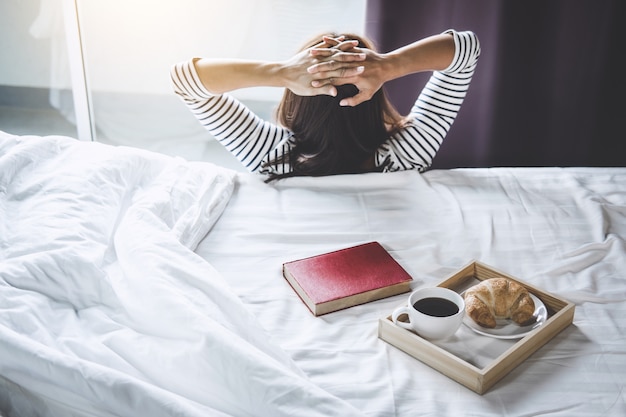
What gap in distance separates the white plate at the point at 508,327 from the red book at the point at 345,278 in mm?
150

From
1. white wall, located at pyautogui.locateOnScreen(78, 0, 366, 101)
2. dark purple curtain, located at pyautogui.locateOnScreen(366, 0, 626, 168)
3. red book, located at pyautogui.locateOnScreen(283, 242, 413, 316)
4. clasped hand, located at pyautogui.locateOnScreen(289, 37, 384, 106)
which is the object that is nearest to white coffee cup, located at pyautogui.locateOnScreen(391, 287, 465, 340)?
red book, located at pyautogui.locateOnScreen(283, 242, 413, 316)

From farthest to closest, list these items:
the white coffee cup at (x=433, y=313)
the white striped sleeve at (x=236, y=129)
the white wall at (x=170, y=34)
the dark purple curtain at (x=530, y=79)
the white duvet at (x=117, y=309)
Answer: the white wall at (x=170, y=34) < the dark purple curtain at (x=530, y=79) < the white striped sleeve at (x=236, y=129) < the white coffee cup at (x=433, y=313) < the white duvet at (x=117, y=309)

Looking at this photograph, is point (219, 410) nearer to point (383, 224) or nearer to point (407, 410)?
point (407, 410)

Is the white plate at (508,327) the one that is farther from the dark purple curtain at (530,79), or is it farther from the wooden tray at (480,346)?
the dark purple curtain at (530,79)

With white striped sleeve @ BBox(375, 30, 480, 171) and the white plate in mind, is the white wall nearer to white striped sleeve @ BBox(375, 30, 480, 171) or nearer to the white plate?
white striped sleeve @ BBox(375, 30, 480, 171)

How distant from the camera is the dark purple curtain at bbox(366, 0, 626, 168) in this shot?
81.1 inches

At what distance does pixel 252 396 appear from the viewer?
2.70 ft

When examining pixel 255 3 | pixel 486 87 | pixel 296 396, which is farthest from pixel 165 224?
pixel 255 3

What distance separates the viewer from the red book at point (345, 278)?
1.09 meters

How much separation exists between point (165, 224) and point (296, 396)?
1.60 feet

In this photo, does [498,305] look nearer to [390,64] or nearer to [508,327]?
[508,327]

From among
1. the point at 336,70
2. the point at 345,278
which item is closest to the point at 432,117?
the point at 336,70

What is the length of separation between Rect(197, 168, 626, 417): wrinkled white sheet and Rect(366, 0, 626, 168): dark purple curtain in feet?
1.99

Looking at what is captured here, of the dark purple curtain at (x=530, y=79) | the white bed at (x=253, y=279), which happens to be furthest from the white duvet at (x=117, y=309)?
the dark purple curtain at (x=530, y=79)
